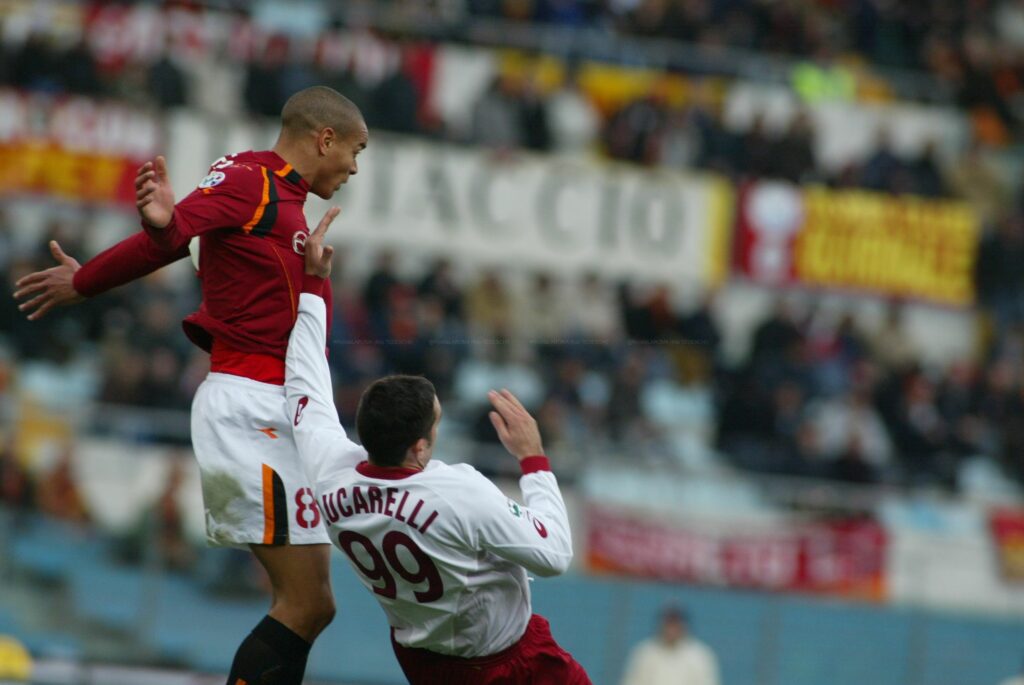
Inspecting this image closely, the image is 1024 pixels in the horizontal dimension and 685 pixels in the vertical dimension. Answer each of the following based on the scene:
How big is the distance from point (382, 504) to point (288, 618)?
2.13 ft

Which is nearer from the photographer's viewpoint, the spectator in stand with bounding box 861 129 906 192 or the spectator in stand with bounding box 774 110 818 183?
the spectator in stand with bounding box 774 110 818 183

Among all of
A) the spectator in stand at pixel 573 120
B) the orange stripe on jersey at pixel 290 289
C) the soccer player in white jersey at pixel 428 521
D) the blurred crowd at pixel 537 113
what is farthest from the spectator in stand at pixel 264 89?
the soccer player in white jersey at pixel 428 521

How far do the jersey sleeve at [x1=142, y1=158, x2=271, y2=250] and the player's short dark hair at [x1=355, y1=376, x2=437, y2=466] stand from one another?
803 millimetres

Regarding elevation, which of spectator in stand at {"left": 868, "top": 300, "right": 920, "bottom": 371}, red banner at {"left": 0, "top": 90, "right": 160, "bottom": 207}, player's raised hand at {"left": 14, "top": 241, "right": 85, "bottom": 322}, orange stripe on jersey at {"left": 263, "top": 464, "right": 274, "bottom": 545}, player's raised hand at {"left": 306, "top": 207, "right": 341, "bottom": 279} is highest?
red banner at {"left": 0, "top": 90, "right": 160, "bottom": 207}

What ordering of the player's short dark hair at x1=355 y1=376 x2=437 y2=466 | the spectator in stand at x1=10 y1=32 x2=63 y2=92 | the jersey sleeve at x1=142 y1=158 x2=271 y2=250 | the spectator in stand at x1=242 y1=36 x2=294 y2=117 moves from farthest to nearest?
1. the spectator in stand at x1=242 y1=36 x2=294 y2=117
2. the spectator in stand at x1=10 y1=32 x2=63 y2=92
3. the jersey sleeve at x1=142 y1=158 x2=271 y2=250
4. the player's short dark hair at x1=355 y1=376 x2=437 y2=466

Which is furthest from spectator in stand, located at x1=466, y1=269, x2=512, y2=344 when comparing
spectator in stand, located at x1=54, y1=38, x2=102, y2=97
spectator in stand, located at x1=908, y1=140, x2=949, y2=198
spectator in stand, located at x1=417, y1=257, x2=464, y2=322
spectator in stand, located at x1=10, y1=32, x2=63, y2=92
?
spectator in stand, located at x1=908, y1=140, x2=949, y2=198

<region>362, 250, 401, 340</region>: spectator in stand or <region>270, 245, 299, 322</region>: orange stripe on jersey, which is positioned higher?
<region>362, 250, 401, 340</region>: spectator in stand

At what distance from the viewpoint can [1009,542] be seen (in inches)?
587

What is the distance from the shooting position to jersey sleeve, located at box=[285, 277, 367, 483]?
556cm

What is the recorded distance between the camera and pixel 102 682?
38.5 ft

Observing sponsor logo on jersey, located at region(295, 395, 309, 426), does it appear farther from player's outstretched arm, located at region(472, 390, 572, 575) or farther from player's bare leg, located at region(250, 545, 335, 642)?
player's outstretched arm, located at region(472, 390, 572, 575)

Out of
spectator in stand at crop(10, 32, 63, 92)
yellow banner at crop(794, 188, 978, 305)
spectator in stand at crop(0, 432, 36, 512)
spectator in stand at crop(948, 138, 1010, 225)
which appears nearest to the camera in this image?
spectator in stand at crop(0, 432, 36, 512)

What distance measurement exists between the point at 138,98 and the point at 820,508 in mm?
7540

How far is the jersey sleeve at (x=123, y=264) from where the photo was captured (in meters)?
5.67
